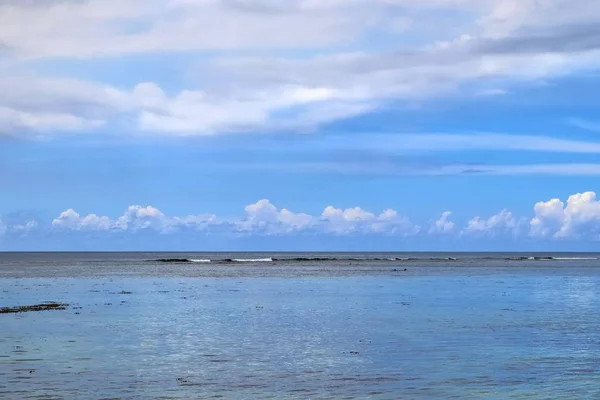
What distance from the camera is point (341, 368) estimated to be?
3183 centimetres

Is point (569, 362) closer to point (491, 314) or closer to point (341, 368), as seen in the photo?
point (341, 368)

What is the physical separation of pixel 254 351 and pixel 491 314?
81.2 ft

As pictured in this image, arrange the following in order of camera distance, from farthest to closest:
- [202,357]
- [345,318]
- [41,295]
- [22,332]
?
1. [41,295]
2. [345,318]
3. [22,332]
4. [202,357]

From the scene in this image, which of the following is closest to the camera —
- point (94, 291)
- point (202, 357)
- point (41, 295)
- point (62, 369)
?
point (62, 369)

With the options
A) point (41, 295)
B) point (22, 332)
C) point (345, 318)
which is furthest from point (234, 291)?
point (22, 332)

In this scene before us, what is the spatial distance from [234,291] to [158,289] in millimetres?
9578

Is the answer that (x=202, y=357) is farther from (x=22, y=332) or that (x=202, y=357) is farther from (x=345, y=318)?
(x=345, y=318)

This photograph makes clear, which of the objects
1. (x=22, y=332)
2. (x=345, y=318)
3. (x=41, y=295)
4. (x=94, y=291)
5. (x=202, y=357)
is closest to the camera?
(x=202, y=357)

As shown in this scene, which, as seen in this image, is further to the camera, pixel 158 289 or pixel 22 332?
Result: pixel 158 289

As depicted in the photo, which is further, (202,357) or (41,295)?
(41,295)

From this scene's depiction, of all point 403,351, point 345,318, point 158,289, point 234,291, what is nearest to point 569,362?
point 403,351

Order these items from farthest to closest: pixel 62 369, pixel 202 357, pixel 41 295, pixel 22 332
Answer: pixel 41 295, pixel 22 332, pixel 202 357, pixel 62 369

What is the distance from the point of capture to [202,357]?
34.3 m

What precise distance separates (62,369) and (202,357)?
6.51 metres
